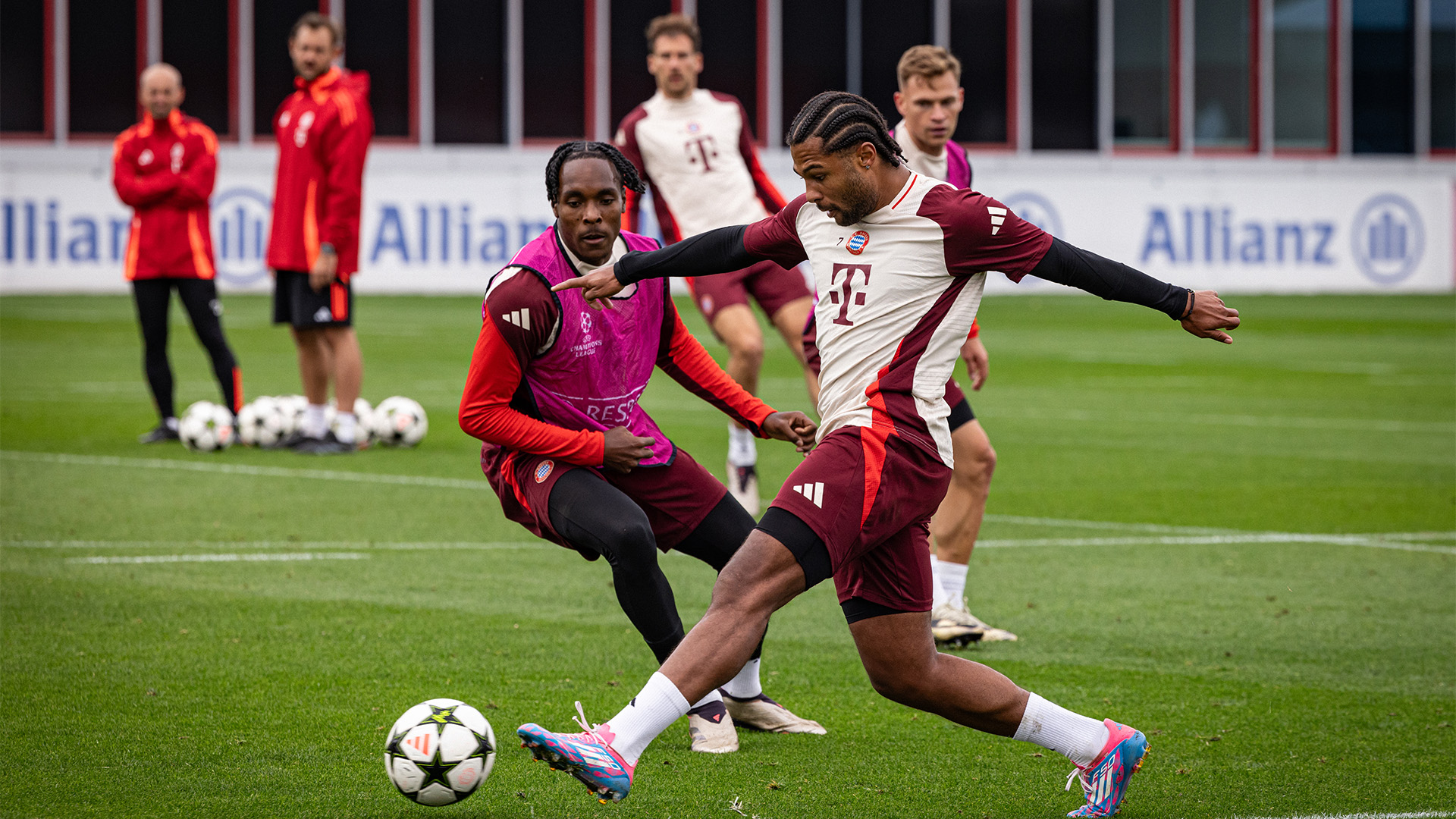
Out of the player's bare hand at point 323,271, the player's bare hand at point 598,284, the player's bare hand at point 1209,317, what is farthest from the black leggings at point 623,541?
the player's bare hand at point 323,271

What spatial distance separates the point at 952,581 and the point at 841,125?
280 cm

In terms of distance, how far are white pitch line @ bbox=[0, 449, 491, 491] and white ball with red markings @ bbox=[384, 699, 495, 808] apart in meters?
6.02

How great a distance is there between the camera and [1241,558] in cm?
848

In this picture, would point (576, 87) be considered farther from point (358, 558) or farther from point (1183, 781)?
→ point (1183, 781)

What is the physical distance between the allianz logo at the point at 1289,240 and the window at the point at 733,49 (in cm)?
838

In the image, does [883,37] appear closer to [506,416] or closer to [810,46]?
[810,46]

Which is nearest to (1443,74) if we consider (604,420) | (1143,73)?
(1143,73)

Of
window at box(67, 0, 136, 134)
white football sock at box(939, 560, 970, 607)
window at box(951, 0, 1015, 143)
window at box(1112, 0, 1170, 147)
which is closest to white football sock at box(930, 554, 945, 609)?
white football sock at box(939, 560, 970, 607)

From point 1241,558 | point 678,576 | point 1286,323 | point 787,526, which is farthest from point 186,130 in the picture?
point 1286,323

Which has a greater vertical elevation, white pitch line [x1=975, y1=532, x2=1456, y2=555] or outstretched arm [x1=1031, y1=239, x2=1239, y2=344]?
outstretched arm [x1=1031, y1=239, x2=1239, y2=344]

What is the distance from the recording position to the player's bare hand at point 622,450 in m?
5.01

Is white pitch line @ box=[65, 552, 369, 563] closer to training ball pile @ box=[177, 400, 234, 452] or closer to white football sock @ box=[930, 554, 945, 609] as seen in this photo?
white football sock @ box=[930, 554, 945, 609]

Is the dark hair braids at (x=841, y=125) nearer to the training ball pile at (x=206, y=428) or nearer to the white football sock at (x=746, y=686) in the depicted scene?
the white football sock at (x=746, y=686)

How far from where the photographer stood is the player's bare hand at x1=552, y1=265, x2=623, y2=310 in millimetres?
4773
